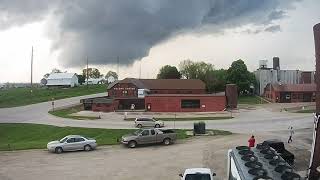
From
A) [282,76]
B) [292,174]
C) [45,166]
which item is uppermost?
[282,76]

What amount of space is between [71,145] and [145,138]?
5.97m

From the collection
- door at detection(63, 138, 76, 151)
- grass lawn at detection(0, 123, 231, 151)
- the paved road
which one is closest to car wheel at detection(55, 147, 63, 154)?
door at detection(63, 138, 76, 151)

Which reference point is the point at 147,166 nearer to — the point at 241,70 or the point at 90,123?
the point at 90,123

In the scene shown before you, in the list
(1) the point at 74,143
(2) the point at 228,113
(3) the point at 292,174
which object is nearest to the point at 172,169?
(1) the point at 74,143

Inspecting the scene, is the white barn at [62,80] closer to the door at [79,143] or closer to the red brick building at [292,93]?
the red brick building at [292,93]

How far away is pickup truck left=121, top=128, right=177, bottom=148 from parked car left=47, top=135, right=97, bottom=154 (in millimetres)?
2779

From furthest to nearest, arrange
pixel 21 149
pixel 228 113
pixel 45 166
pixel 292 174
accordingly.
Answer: pixel 228 113
pixel 21 149
pixel 45 166
pixel 292 174

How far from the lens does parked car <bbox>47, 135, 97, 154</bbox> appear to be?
119 ft

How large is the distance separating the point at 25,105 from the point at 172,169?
66.1 metres

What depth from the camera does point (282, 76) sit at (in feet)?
383

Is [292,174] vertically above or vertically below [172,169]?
above

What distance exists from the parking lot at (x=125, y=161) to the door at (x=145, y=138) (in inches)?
21.3

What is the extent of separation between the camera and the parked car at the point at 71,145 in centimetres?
3625

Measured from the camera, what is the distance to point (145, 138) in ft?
126
